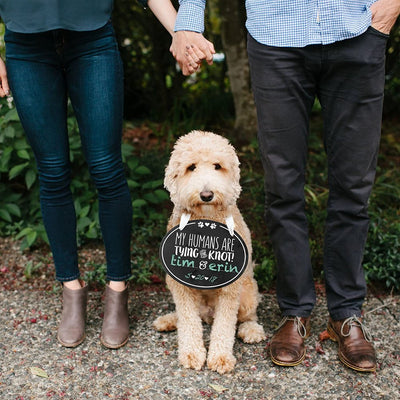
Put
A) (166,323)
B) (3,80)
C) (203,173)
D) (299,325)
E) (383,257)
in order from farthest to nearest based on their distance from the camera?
1. (383,257)
2. (166,323)
3. (299,325)
4. (3,80)
5. (203,173)

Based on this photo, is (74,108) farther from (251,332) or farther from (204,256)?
(251,332)

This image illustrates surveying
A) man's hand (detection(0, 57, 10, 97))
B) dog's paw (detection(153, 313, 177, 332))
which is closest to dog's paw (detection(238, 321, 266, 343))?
dog's paw (detection(153, 313, 177, 332))

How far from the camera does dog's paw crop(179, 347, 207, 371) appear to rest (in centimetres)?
255

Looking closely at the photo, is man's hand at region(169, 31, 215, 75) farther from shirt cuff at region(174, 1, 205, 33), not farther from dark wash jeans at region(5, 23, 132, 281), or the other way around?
dark wash jeans at region(5, 23, 132, 281)

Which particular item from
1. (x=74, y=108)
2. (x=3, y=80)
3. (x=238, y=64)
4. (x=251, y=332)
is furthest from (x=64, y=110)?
(x=238, y=64)

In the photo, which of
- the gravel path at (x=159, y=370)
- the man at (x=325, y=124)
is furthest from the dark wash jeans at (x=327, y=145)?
the gravel path at (x=159, y=370)

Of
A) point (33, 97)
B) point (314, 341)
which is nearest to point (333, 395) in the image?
point (314, 341)

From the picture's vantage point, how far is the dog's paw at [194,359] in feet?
8.37

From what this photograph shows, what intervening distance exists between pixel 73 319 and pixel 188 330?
2.12 feet

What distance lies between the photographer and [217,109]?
555cm

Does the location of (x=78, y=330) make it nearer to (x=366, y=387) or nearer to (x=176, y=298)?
(x=176, y=298)

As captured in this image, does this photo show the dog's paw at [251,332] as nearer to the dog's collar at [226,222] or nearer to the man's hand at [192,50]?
the dog's collar at [226,222]

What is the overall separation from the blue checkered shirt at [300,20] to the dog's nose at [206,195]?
71 centimetres

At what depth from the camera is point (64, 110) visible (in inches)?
101
